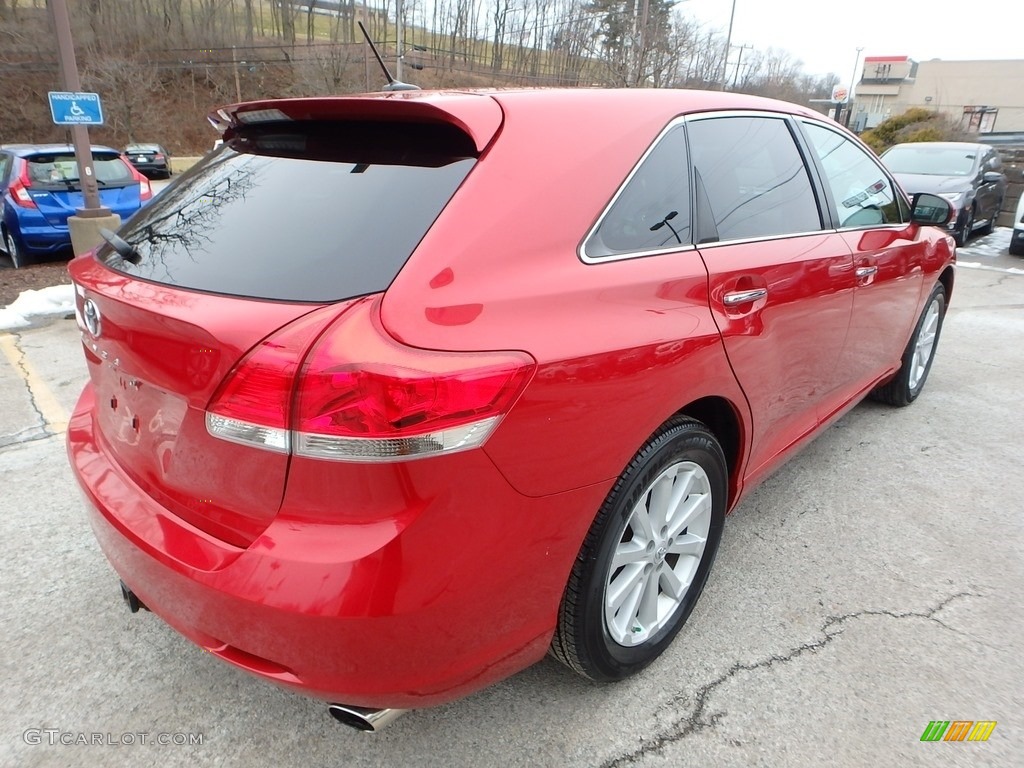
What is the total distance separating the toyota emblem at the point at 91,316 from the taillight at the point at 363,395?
649mm

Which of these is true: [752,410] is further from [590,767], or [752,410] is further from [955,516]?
[955,516]

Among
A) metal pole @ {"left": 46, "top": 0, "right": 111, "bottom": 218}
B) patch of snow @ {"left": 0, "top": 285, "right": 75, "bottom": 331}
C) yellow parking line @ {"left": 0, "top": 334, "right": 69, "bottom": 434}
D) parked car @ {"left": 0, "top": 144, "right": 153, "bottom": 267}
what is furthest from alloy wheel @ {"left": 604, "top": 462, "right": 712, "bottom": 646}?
parked car @ {"left": 0, "top": 144, "right": 153, "bottom": 267}

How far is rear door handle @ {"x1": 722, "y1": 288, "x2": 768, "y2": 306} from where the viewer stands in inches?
83.3

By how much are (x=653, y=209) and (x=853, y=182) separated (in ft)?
5.94

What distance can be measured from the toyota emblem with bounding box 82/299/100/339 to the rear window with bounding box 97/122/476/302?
124 millimetres

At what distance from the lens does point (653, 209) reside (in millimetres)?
1991

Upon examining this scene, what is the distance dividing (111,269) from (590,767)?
74.2 inches

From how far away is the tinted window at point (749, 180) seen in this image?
87.8 inches

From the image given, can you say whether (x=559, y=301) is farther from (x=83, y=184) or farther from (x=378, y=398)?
(x=83, y=184)

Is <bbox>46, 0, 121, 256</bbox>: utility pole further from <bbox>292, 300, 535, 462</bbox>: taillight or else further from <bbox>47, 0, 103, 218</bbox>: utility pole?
<bbox>292, 300, 535, 462</bbox>: taillight

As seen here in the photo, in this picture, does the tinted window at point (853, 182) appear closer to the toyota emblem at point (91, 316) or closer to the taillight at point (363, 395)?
the taillight at point (363, 395)

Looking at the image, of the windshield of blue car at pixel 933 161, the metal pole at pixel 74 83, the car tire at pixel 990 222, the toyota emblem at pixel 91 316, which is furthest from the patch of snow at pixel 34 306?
the car tire at pixel 990 222

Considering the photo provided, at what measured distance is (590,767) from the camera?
1837 millimetres

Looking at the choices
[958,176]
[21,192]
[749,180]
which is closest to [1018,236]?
[958,176]
